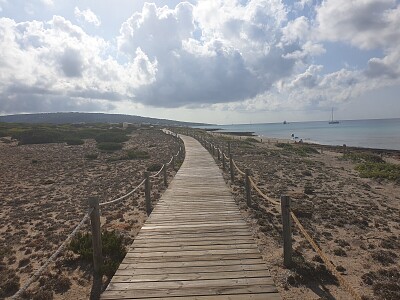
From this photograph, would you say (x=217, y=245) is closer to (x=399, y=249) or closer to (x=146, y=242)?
(x=146, y=242)

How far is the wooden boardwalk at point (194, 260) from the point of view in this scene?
4844mm

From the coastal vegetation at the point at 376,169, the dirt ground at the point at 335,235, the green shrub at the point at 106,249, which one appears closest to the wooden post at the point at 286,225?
the dirt ground at the point at 335,235

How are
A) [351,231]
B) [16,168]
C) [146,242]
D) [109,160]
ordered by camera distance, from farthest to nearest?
[109,160]
[16,168]
[351,231]
[146,242]

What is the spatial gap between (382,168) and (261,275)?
2215 cm

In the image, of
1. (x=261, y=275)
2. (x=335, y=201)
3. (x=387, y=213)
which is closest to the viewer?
(x=261, y=275)

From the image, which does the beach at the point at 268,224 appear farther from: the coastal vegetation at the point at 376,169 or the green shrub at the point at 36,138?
Result: the green shrub at the point at 36,138

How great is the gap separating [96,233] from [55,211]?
6.70 metres

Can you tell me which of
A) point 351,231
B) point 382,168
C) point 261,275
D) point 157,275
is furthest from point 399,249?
point 382,168

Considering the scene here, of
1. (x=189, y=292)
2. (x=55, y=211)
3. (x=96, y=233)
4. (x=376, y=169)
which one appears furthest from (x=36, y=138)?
(x=189, y=292)

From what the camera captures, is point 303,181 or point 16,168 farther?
point 16,168

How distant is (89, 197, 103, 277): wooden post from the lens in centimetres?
593

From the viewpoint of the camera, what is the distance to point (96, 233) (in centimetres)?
608

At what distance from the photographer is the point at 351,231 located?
9.12 m

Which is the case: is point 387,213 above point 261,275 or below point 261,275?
A: below
